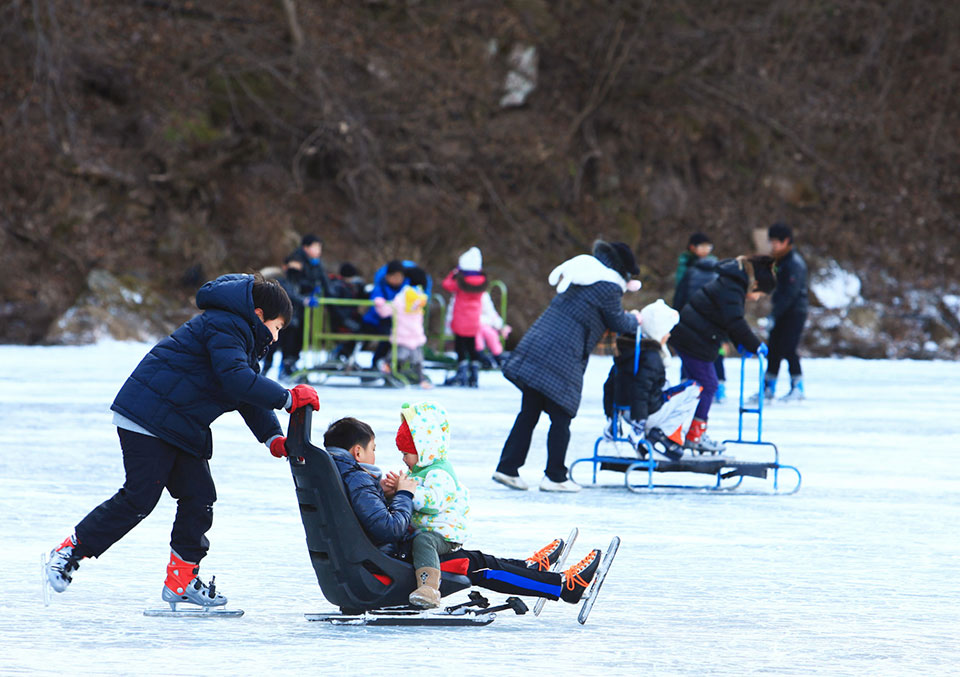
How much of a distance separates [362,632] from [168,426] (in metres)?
0.84

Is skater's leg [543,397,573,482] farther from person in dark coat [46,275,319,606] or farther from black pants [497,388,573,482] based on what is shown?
person in dark coat [46,275,319,606]

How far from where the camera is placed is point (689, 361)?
327 inches

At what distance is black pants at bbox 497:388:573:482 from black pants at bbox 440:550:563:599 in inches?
119

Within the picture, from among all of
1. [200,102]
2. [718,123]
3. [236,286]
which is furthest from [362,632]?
[718,123]

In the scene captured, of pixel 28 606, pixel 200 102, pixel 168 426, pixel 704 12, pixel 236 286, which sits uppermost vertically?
pixel 704 12

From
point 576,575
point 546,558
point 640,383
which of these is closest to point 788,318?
point 640,383

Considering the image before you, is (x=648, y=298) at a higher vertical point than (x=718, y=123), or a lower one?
lower

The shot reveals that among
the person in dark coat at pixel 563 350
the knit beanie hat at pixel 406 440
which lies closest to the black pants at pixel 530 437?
the person in dark coat at pixel 563 350

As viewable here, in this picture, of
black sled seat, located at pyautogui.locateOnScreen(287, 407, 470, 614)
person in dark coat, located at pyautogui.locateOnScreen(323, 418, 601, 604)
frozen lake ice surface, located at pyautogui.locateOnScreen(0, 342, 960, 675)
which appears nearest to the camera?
frozen lake ice surface, located at pyautogui.locateOnScreen(0, 342, 960, 675)

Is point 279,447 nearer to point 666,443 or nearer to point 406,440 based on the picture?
point 406,440

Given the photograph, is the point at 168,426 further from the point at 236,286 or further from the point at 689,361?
the point at 689,361

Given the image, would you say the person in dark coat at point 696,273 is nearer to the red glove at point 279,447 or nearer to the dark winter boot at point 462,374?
the dark winter boot at point 462,374

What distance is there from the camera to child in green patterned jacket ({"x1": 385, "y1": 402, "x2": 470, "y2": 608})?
14.0ft

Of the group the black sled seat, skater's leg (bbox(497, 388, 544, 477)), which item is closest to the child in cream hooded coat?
the black sled seat
